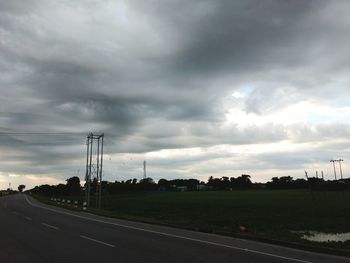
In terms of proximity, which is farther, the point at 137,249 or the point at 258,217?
the point at 258,217

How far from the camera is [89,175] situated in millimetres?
54469

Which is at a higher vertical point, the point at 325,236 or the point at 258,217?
the point at 258,217

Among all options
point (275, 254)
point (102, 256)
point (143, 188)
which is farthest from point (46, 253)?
point (143, 188)

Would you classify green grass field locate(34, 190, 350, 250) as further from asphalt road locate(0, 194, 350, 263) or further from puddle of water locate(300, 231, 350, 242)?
asphalt road locate(0, 194, 350, 263)

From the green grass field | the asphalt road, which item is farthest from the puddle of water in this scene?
the asphalt road

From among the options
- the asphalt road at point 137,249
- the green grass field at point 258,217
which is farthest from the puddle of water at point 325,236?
the asphalt road at point 137,249

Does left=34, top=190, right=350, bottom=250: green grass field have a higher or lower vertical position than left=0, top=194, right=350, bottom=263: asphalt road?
higher

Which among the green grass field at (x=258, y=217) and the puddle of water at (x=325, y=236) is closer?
the puddle of water at (x=325, y=236)

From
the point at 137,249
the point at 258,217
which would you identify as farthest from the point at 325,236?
the point at 258,217

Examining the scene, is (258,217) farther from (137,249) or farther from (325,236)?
(137,249)

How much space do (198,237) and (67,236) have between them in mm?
5271

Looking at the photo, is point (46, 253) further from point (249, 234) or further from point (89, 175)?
point (89, 175)

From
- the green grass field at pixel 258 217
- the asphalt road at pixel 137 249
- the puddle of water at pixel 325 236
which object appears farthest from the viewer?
the green grass field at pixel 258 217

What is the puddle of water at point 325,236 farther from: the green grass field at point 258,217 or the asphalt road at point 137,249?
the asphalt road at point 137,249
